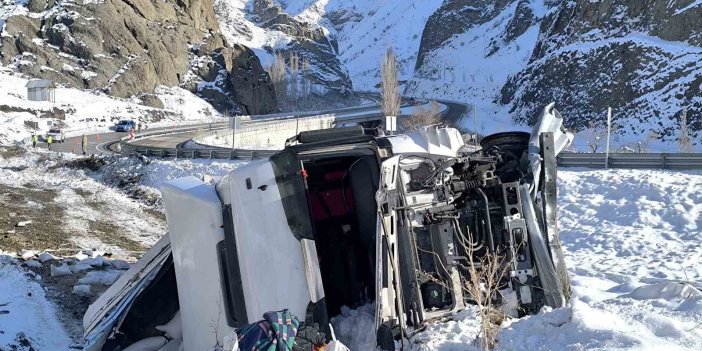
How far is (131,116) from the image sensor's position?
174 feet

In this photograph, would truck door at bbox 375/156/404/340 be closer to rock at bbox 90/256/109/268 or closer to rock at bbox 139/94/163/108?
rock at bbox 90/256/109/268

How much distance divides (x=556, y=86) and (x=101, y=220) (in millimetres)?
44394

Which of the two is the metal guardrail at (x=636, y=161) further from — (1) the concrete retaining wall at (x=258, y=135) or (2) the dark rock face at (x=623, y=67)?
(2) the dark rock face at (x=623, y=67)

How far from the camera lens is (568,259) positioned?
10508 mm

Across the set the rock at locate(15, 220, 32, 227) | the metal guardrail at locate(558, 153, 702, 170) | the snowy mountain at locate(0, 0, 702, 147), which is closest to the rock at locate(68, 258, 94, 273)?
the rock at locate(15, 220, 32, 227)

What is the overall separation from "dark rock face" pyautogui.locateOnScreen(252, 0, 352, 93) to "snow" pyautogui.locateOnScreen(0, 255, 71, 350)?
116 metres

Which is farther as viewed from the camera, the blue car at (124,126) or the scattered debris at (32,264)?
the blue car at (124,126)

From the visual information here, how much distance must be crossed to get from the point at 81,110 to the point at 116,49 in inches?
553

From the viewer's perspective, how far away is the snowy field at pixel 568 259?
396 cm

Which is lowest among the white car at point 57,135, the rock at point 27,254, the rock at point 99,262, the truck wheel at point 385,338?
the rock at point 99,262

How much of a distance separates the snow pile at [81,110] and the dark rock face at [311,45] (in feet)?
205

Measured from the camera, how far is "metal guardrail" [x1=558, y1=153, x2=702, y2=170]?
15.1 m

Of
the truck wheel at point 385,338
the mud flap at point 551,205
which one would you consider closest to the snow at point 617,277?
the truck wheel at point 385,338

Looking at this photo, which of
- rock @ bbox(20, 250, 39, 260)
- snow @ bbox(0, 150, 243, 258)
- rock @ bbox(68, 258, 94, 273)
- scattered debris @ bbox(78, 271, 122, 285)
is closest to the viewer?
scattered debris @ bbox(78, 271, 122, 285)
